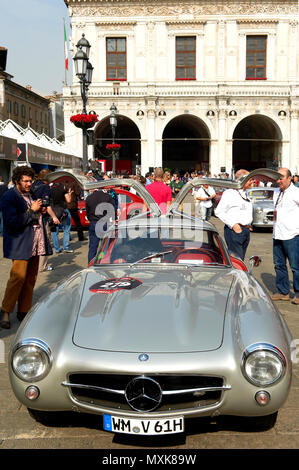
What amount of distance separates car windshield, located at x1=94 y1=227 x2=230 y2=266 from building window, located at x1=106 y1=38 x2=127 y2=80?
113 feet

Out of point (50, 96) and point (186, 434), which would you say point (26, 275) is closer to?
point (186, 434)

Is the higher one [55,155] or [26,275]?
[55,155]

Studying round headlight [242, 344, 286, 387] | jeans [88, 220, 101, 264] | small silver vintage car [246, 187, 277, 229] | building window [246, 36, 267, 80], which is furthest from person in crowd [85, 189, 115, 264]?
building window [246, 36, 267, 80]

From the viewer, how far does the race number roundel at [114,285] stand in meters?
3.57

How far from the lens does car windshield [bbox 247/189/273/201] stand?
1662 centimetres

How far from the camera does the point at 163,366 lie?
2607 mm

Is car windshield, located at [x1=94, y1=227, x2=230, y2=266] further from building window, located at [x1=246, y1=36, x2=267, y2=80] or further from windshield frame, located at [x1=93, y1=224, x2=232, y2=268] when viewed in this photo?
building window, located at [x1=246, y1=36, x2=267, y2=80]

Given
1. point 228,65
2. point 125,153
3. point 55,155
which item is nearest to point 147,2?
point 228,65

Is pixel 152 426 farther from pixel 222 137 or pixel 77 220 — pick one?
pixel 222 137

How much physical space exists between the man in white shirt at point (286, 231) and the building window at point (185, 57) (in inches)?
1262

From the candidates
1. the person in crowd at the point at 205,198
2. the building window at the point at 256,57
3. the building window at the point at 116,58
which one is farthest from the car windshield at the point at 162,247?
the building window at the point at 256,57

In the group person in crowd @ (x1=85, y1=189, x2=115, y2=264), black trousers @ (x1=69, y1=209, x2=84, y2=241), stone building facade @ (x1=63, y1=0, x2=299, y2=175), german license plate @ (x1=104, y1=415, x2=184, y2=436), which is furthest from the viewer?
stone building facade @ (x1=63, y1=0, x2=299, y2=175)
